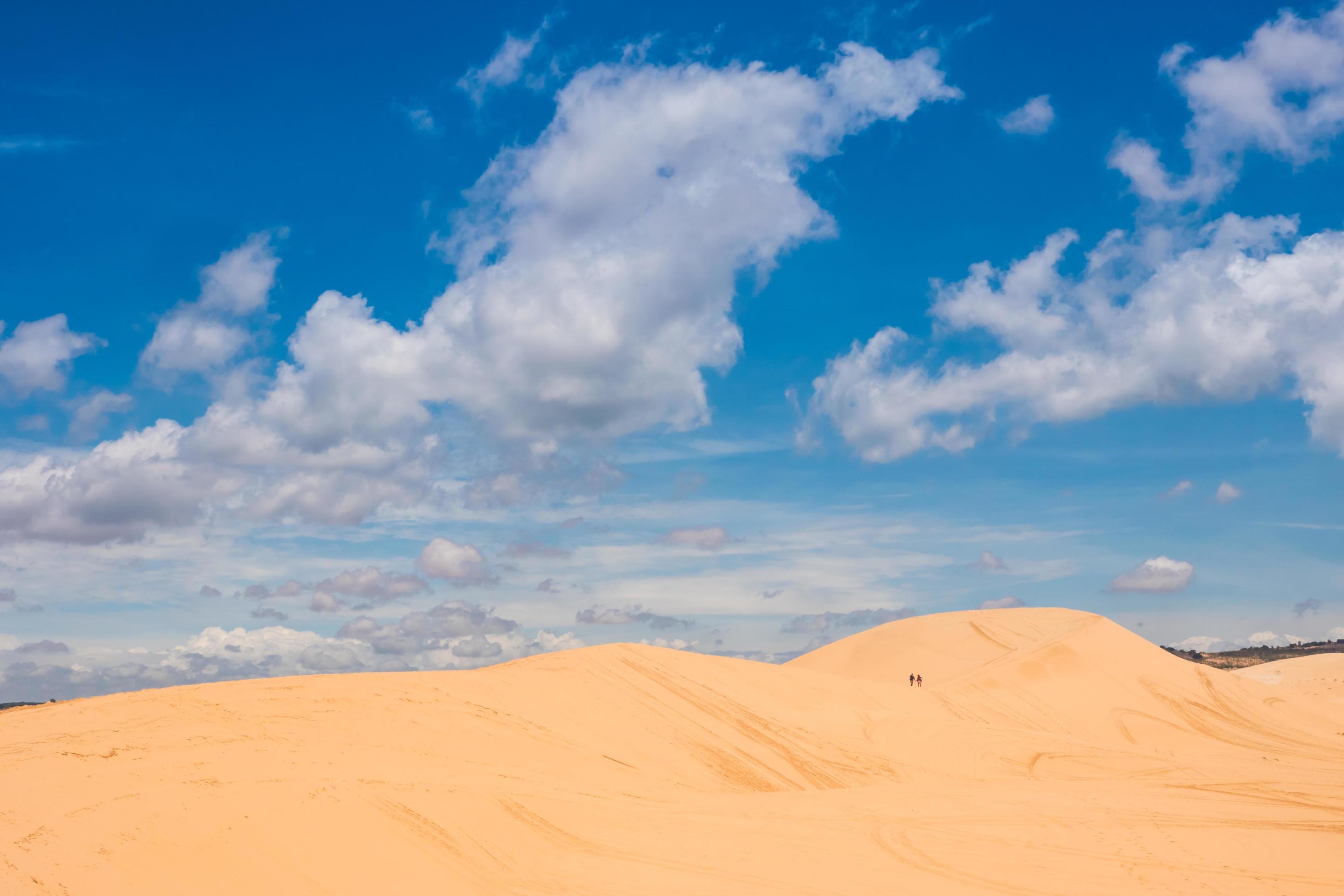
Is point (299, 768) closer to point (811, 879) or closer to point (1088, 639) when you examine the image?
point (811, 879)

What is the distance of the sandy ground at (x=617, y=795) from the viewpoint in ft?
37.7

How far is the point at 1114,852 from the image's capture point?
560 inches

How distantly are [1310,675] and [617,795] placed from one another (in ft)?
172

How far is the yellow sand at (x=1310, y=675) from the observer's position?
163 feet

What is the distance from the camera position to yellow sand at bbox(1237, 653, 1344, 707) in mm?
49719

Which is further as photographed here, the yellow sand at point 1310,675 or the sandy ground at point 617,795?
the yellow sand at point 1310,675

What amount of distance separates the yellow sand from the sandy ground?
2682 centimetres

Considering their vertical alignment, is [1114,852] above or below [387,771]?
below

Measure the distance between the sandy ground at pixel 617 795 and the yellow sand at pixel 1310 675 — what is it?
26.8 m

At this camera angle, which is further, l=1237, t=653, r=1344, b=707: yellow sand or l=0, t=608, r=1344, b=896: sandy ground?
l=1237, t=653, r=1344, b=707: yellow sand

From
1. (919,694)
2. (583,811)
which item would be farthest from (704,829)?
(919,694)

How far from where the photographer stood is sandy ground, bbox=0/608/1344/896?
37.7ft

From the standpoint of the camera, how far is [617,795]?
16766 millimetres

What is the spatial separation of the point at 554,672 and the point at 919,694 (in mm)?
12918
